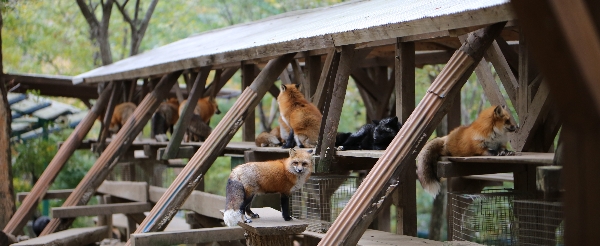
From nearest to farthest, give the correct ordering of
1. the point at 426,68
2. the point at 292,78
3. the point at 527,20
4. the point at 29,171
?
the point at 527,20, the point at 292,78, the point at 426,68, the point at 29,171

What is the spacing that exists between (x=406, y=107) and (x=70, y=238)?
5.85 m

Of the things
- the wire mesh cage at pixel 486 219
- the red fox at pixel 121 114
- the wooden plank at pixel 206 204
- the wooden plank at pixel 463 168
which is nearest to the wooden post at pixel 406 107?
the wire mesh cage at pixel 486 219

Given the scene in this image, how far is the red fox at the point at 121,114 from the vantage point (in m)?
13.2

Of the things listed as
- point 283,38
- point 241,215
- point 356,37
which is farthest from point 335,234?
point 283,38

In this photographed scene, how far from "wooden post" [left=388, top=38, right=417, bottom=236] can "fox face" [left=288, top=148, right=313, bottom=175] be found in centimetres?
136

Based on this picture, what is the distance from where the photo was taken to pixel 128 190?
12.4m

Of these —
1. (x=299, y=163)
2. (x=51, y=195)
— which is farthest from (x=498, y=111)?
(x=51, y=195)

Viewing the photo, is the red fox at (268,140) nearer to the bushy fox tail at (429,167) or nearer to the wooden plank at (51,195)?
the bushy fox tail at (429,167)

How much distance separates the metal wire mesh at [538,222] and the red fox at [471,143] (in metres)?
0.51

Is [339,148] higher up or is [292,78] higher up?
[292,78]

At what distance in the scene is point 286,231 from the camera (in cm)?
550

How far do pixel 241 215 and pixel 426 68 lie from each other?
10.9 metres

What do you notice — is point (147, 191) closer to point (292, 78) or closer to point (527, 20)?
point (292, 78)

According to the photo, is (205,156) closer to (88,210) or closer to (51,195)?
(88,210)
